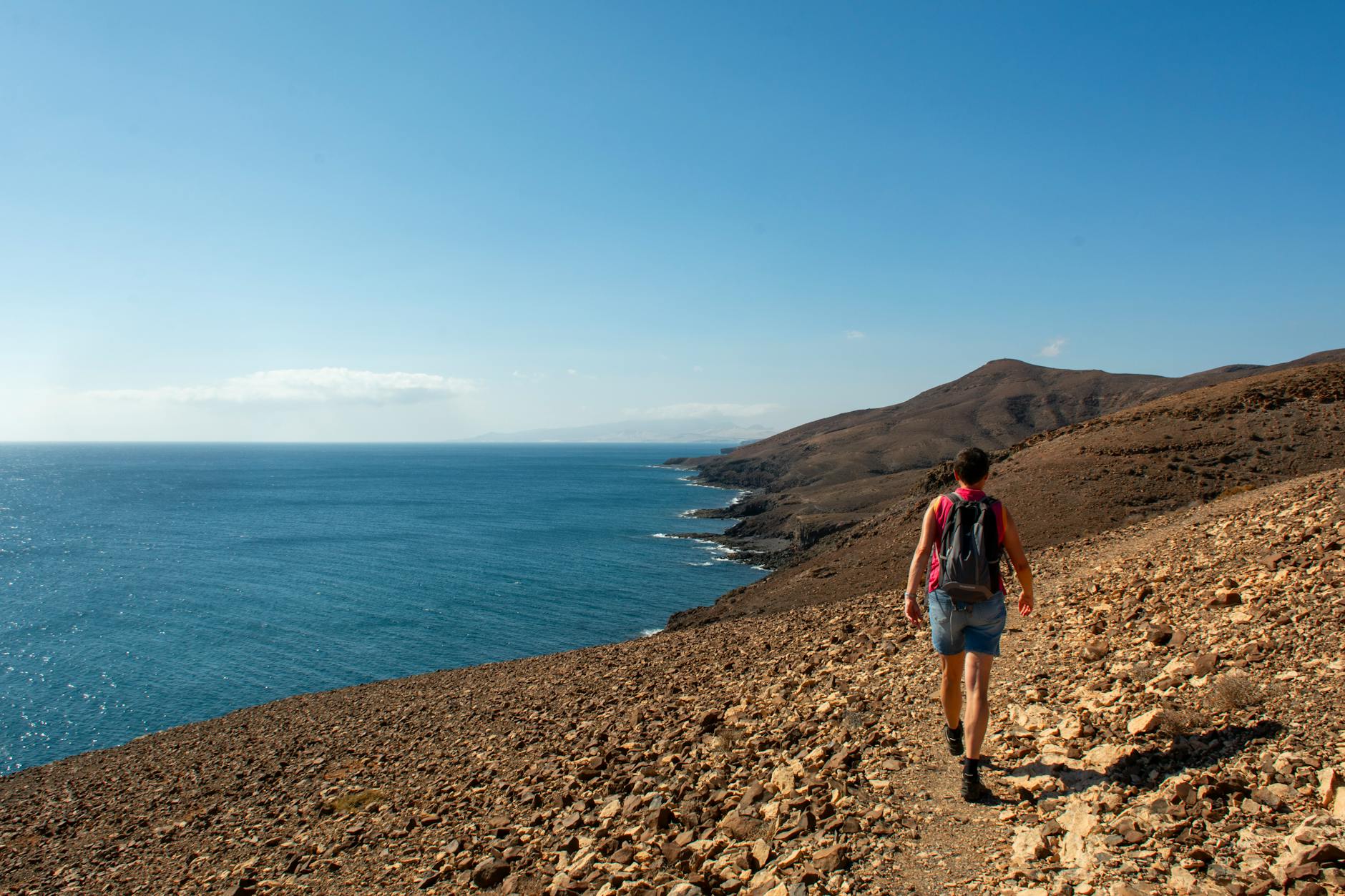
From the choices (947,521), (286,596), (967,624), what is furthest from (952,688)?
(286,596)

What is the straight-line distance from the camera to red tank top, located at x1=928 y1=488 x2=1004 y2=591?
6.11 meters

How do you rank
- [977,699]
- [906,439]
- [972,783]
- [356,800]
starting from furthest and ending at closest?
1. [906,439]
2. [356,800]
3. [977,699]
4. [972,783]

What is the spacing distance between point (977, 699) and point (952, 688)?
0.43m

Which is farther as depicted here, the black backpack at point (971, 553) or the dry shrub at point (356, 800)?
the dry shrub at point (356, 800)

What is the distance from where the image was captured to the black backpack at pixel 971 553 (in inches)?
237

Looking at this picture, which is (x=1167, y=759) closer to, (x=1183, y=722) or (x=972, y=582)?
(x=1183, y=722)

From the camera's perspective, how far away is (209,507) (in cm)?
9412

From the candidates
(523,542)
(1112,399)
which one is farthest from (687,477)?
(523,542)

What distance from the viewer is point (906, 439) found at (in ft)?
361

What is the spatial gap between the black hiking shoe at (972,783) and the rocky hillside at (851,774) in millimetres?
126

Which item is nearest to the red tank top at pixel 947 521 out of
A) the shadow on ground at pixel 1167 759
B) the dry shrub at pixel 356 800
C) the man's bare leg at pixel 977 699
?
the man's bare leg at pixel 977 699

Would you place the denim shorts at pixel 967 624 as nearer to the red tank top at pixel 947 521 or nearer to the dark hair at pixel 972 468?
the red tank top at pixel 947 521

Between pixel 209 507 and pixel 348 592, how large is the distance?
209ft

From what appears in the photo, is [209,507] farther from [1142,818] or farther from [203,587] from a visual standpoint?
[1142,818]
